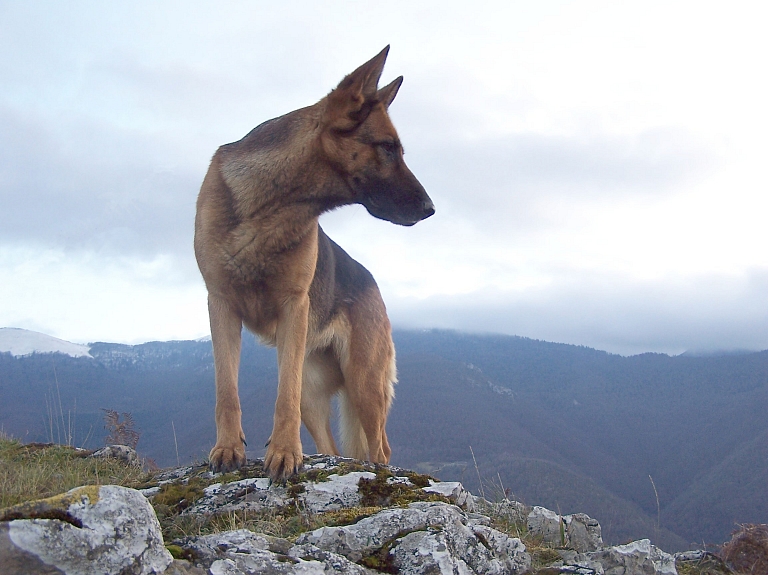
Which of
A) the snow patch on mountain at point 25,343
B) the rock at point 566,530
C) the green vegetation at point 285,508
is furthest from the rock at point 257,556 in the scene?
the snow patch on mountain at point 25,343

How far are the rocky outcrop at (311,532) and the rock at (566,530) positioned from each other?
0.03ft

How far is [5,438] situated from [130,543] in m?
8.17

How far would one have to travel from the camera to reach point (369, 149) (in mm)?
5723

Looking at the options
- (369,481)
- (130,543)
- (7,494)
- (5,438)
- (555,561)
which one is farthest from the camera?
(5,438)

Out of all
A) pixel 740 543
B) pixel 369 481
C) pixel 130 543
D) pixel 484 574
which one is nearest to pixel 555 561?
pixel 484 574

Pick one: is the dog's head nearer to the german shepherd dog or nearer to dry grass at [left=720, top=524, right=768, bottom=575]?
the german shepherd dog

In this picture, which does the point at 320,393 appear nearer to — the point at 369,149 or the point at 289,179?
the point at 289,179

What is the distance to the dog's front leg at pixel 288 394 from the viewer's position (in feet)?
16.2

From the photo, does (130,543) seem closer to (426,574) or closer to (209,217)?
(426,574)

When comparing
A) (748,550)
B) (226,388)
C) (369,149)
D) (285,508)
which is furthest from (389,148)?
(748,550)

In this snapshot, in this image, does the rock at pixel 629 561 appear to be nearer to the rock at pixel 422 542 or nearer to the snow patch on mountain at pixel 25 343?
the rock at pixel 422 542

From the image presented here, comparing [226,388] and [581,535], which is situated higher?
[226,388]

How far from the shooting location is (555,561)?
13.2 feet

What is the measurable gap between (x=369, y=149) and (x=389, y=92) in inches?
26.3
